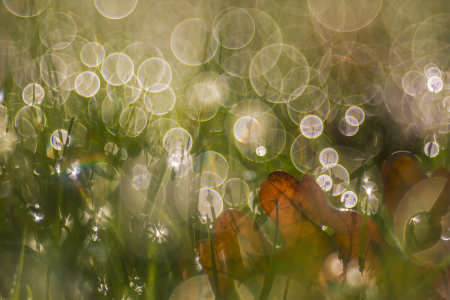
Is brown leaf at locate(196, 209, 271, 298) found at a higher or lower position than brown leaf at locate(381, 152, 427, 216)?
lower

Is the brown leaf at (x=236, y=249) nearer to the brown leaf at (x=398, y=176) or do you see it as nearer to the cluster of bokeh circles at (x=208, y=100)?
the cluster of bokeh circles at (x=208, y=100)

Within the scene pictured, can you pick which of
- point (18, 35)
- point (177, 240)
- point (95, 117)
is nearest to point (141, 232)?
point (177, 240)

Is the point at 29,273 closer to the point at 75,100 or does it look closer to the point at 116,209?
the point at 116,209

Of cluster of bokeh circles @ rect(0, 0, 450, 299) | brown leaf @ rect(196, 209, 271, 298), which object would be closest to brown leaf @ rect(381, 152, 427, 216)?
cluster of bokeh circles @ rect(0, 0, 450, 299)

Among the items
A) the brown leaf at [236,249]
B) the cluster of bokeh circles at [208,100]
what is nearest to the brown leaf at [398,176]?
the cluster of bokeh circles at [208,100]

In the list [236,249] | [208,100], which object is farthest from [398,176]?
[208,100]

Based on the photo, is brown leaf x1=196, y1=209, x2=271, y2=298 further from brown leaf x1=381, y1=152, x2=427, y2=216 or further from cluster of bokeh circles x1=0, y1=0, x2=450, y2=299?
brown leaf x1=381, y1=152, x2=427, y2=216

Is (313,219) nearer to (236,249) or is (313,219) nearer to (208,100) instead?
(236,249)
